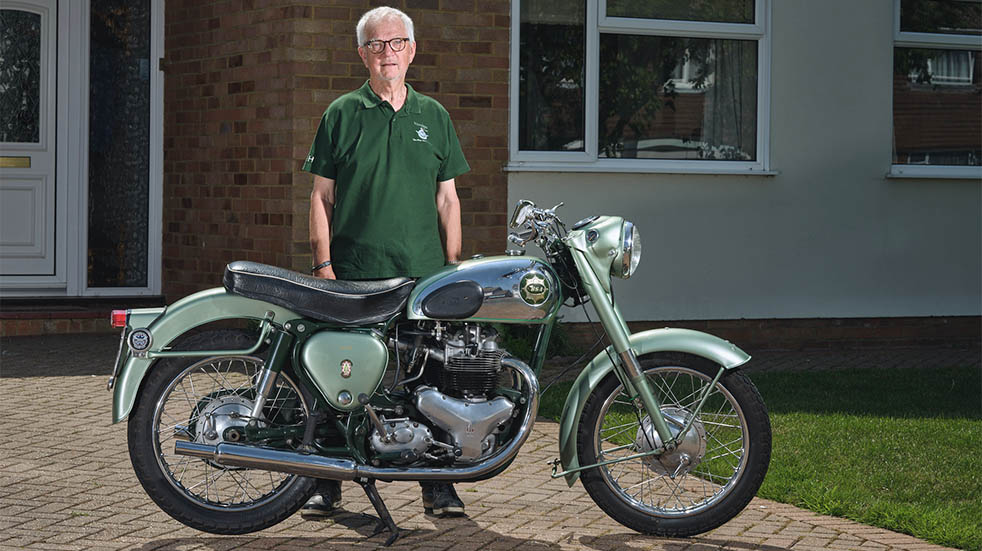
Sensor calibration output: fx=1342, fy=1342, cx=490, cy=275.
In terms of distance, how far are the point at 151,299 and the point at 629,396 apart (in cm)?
689

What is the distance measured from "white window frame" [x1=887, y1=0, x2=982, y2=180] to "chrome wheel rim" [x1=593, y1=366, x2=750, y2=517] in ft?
20.5

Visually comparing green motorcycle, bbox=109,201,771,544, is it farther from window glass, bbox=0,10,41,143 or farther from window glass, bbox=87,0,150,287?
window glass, bbox=0,10,41,143

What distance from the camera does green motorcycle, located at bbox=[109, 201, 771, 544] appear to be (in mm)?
4723

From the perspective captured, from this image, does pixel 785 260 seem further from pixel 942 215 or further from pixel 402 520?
pixel 402 520

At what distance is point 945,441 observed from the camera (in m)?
6.86

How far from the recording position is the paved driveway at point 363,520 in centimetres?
480

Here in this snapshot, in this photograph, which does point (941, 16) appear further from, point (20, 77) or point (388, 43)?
point (20, 77)

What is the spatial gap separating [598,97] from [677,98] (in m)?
0.70

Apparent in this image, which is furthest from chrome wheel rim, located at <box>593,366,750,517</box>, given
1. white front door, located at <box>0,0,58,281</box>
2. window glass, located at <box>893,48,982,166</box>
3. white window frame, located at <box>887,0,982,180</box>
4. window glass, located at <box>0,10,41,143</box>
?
window glass, located at <box>0,10,41,143</box>

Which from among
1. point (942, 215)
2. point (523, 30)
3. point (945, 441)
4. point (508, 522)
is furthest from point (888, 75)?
point (508, 522)

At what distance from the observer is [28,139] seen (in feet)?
35.7

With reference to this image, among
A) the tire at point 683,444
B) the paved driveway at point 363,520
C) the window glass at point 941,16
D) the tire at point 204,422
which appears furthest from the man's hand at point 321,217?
the window glass at point 941,16

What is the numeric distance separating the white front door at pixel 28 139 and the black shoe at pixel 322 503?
641 centimetres

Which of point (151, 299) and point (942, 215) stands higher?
point (942, 215)
